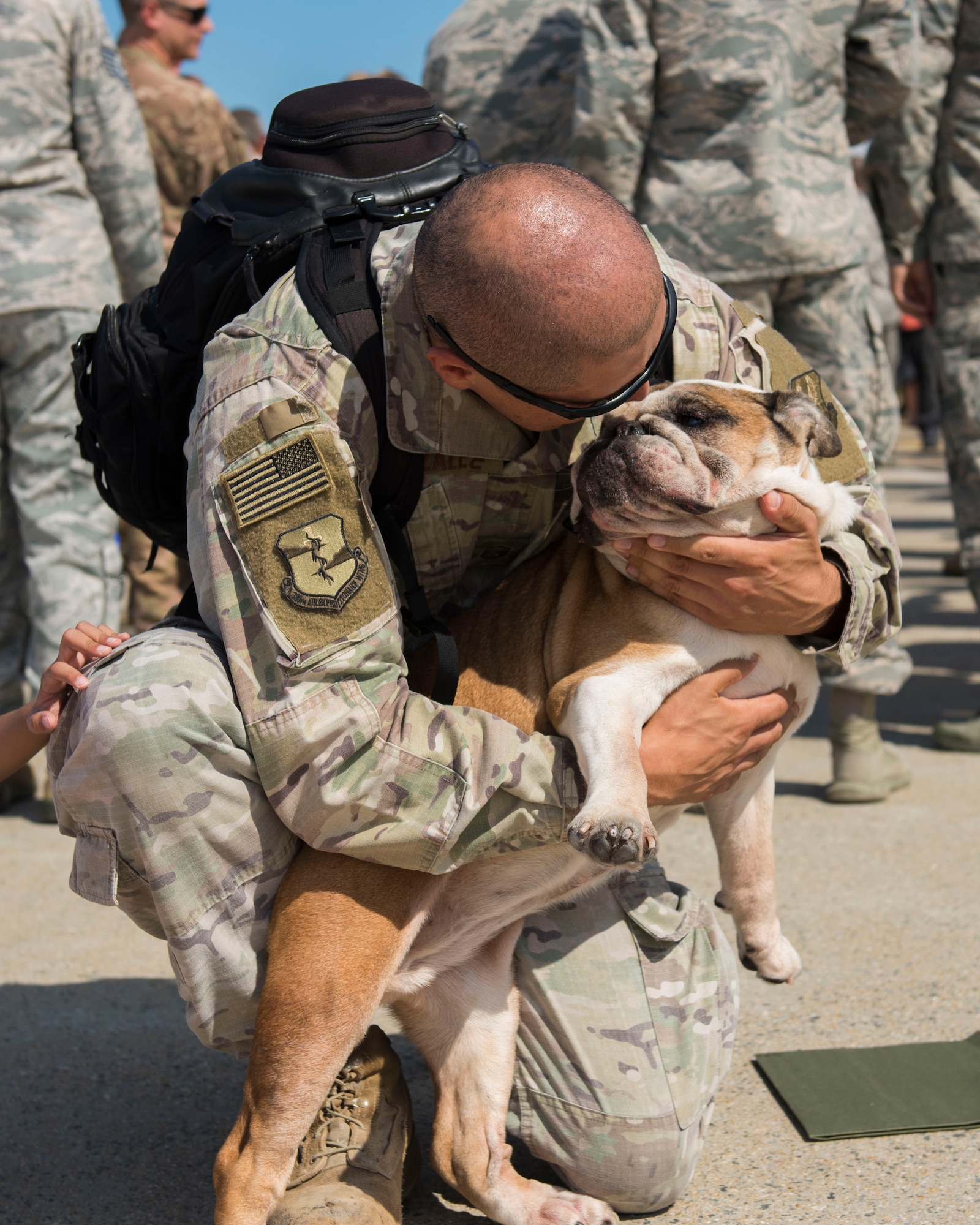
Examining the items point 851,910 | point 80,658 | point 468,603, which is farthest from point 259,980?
point 851,910

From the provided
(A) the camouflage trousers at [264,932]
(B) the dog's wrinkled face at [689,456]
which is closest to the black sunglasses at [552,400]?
(B) the dog's wrinkled face at [689,456]

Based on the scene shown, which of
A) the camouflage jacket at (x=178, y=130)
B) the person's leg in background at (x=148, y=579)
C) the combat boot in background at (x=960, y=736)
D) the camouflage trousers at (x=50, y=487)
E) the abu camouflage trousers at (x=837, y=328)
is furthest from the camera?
the person's leg in background at (x=148, y=579)

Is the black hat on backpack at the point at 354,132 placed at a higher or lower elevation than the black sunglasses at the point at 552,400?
higher

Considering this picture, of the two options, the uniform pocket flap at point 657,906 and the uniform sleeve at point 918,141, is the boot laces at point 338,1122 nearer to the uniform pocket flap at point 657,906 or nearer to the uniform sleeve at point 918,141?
the uniform pocket flap at point 657,906

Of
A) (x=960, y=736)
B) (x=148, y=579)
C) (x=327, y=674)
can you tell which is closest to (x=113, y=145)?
(x=148, y=579)

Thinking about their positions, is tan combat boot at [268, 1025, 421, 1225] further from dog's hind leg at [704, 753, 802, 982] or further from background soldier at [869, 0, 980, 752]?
background soldier at [869, 0, 980, 752]

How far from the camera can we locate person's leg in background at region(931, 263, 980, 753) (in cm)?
552

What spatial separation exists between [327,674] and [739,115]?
3353 mm

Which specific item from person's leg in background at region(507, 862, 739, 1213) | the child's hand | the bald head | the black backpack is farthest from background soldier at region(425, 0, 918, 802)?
the child's hand

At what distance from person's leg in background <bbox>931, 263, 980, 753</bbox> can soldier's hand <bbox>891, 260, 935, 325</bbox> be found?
0.25 metres

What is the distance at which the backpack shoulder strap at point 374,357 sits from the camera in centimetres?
246

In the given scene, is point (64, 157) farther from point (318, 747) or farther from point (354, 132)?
point (318, 747)

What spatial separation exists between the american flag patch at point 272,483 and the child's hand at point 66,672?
1.46ft

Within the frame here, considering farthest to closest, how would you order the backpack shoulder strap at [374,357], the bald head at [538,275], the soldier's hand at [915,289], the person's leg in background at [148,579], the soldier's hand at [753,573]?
the person's leg in background at [148,579] → the soldier's hand at [915,289] → the soldier's hand at [753,573] → the backpack shoulder strap at [374,357] → the bald head at [538,275]
